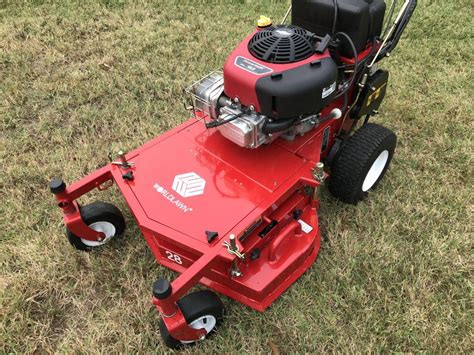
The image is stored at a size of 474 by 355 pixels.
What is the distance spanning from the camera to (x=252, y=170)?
81.3 inches

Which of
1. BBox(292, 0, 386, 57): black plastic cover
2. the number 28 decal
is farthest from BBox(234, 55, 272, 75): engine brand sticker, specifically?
the number 28 decal

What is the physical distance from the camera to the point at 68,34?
4.13 meters

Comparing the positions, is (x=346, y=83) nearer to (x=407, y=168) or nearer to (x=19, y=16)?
(x=407, y=168)

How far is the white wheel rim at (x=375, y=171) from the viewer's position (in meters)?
2.49

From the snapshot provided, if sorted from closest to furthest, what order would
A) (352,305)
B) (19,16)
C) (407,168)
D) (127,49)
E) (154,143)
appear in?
(352,305), (154,143), (407,168), (127,49), (19,16)

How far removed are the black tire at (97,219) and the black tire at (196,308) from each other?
0.69 m

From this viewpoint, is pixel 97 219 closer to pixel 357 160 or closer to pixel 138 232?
pixel 138 232

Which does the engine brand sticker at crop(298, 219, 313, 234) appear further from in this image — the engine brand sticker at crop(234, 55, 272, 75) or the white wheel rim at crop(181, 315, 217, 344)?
the engine brand sticker at crop(234, 55, 272, 75)

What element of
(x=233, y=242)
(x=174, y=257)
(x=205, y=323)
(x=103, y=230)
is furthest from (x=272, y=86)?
(x=103, y=230)

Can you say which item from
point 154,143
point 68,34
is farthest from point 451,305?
point 68,34

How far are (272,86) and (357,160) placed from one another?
76 cm

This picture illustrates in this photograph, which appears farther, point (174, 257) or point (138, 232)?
point (138, 232)

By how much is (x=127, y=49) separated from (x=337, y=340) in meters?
3.16

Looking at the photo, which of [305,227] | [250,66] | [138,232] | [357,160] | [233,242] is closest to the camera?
[233,242]
